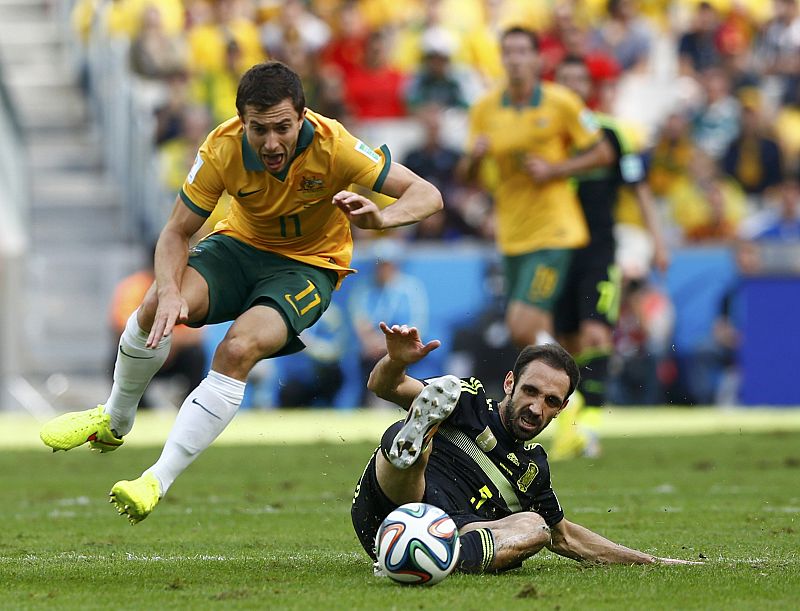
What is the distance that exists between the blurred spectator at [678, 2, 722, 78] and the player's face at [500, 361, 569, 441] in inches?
604

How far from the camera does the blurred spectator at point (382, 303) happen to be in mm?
17142

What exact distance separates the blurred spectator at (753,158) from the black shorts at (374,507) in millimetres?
14175

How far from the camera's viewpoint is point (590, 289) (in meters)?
12.2

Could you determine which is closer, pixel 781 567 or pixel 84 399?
pixel 781 567

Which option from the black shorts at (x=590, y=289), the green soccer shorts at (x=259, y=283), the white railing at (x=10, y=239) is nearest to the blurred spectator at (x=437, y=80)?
the white railing at (x=10, y=239)

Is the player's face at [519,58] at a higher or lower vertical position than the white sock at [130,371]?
higher

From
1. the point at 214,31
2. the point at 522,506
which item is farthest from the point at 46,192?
the point at 522,506

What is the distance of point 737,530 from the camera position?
25.3ft

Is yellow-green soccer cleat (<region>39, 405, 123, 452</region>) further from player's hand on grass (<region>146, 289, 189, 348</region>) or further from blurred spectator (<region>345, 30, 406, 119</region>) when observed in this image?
blurred spectator (<region>345, 30, 406, 119</region>)

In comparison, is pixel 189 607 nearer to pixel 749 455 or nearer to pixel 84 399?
pixel 749 455

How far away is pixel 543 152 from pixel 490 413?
591 cm

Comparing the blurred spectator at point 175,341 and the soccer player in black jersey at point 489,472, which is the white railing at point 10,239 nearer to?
the blurred spectator at point 175,341

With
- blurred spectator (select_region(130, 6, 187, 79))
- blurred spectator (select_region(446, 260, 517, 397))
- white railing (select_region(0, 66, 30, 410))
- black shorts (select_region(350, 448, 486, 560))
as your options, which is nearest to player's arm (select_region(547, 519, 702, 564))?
black shorts (select_region(350, 448, 486, 560))

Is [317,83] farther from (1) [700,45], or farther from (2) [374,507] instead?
(2) [374,507]
